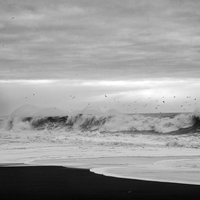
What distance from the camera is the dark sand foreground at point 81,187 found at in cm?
→ 777

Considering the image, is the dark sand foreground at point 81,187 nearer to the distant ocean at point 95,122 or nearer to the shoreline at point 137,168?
the shoreline at point 137,168

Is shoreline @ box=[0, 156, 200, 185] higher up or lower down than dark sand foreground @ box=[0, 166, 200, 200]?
lower down

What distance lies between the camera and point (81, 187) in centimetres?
883

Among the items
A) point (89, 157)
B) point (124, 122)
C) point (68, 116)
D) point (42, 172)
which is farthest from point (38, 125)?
point (42, 172)

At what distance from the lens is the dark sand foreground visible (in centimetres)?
777

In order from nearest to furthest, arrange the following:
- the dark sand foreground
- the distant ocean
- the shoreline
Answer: the dark sand foreground < the shoreline < the distant ocean

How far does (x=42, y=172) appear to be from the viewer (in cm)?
1148

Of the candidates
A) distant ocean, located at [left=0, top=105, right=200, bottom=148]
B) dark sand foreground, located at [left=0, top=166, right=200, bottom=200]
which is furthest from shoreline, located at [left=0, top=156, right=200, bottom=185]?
distant ocean, located at [left=0, top=105, right=200, bottom=148]

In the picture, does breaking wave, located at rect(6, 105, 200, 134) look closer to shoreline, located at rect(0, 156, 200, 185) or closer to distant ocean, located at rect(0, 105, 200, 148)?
distant ocean, located at rect(0, 105, 200, 148)

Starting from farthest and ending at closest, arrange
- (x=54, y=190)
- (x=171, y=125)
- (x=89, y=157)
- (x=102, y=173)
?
(x=171, y=125), (x=89, y=157), (x=102, y=173), (x=54, y=190)

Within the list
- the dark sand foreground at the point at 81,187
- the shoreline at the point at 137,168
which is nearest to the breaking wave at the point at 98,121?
the shoreline at the point at 137,168

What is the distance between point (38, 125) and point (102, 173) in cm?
4771

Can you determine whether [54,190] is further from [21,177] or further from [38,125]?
[38,125]

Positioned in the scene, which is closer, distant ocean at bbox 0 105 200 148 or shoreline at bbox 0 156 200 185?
shoreline at bbox 0 156 200 185
